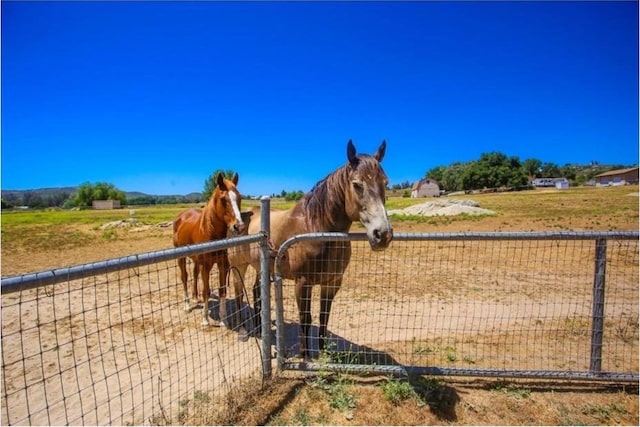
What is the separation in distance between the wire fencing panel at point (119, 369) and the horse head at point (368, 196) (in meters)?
1.59

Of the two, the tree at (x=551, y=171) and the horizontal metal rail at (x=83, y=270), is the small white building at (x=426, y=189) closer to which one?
the tree at (x=551, y=171)

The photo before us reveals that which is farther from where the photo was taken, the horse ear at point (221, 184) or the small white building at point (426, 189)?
the small white building at point (426, 189)

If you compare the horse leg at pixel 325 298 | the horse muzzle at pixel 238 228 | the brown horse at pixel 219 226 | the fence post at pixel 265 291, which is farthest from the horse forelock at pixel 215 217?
the horse leg at pixel 325 298

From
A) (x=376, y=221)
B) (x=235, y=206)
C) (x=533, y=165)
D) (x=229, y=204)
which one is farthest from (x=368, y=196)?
(x=533, y=165)

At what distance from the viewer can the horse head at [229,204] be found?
179 inches

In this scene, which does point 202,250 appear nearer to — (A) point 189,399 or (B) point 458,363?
(A) point 189,399

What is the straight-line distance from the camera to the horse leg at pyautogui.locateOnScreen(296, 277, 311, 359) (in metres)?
3.53

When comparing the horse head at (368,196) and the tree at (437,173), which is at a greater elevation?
the tree at (437,173)

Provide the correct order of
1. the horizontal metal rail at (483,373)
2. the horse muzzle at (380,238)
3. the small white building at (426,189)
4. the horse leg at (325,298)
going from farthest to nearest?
the small white building at (426,189)
the horse leg at (325,298)
the horizontal metal rail at (483,373)
the horse muzzle at (380,238)

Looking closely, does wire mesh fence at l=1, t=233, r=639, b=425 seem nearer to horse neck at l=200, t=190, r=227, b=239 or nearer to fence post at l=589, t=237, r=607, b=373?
fence post at l=589, t=237, r=607, b=373

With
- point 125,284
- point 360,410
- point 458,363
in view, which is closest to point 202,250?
point 360,410

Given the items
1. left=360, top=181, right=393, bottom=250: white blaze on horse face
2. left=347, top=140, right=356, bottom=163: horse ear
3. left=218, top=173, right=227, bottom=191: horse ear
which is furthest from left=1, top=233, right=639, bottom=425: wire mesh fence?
left=218, top=173, right=227, bottom=191: horse ear

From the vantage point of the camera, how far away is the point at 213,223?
5.11m

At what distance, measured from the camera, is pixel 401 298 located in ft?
21.0
